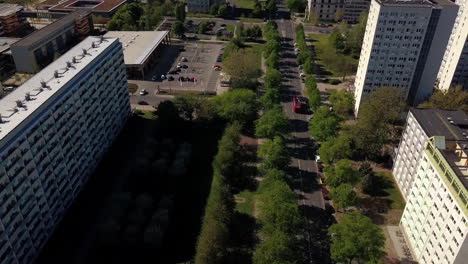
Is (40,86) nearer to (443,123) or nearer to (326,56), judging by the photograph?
(443,123)

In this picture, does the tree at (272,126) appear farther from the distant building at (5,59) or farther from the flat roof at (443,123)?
the distant building at (5,59)

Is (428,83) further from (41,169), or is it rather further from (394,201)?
(41,169)

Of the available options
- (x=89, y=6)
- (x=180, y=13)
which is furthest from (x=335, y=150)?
(x=89, y=6)

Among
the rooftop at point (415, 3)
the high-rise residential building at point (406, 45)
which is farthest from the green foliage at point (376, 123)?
the rooftop at point (415, 3)

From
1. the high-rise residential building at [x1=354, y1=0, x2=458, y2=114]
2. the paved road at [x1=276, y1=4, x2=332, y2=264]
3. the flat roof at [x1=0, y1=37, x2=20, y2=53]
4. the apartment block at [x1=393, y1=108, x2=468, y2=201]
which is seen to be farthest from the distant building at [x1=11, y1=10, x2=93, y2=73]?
the apartment block at [x1=393, y1=108, x2=468, y2=201]

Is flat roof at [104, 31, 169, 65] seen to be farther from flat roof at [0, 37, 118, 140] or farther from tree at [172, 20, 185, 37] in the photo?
flat roof at [0, 37, 118, 140]

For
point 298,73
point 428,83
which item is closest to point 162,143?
point 298,73
